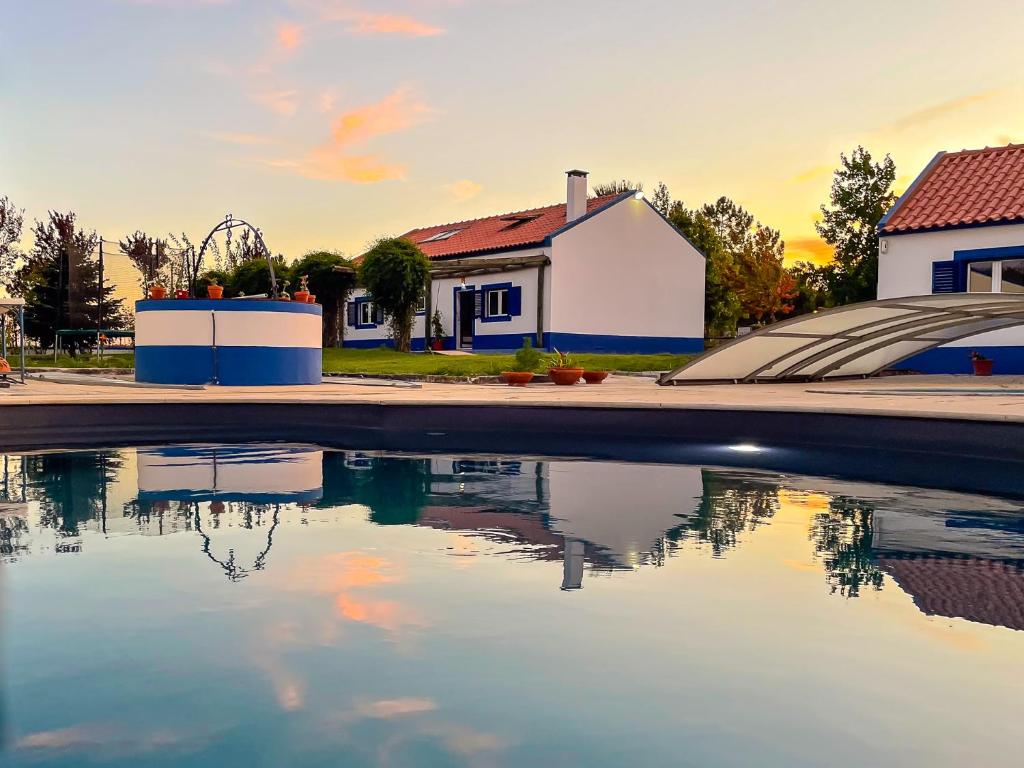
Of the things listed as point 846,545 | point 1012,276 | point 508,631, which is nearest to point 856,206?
point 1012,276

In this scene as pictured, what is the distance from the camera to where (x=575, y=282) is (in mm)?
27422

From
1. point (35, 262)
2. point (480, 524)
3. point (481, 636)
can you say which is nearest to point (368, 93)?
point (480, 524)

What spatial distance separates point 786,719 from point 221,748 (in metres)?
1.77

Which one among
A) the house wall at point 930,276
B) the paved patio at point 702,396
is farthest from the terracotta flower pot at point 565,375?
the house wall at point 930,276

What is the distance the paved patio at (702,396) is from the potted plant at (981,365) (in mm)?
794

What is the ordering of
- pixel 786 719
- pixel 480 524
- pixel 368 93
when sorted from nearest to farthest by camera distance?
1. pixel 786 719
2. pixel 480 524
3. pixel 368 93

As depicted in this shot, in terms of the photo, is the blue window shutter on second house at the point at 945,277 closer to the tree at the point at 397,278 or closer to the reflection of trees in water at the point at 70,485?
the tree at the point at 397,278

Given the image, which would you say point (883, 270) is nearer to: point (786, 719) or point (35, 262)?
point (786, 719)

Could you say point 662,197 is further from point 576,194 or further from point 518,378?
point 518,378

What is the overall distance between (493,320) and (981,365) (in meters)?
14.5

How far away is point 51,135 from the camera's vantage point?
896 inches

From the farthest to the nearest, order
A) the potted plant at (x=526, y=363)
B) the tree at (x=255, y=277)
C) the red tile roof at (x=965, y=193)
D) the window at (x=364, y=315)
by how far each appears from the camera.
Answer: the window at (x=364, y=315) → the tree at (x=255, y=277) → the red tile roof at (x=965, y=193) → the potted plant at (x=526, y=363)

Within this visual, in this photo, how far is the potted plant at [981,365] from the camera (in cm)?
1819

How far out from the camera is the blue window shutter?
1093 inches
